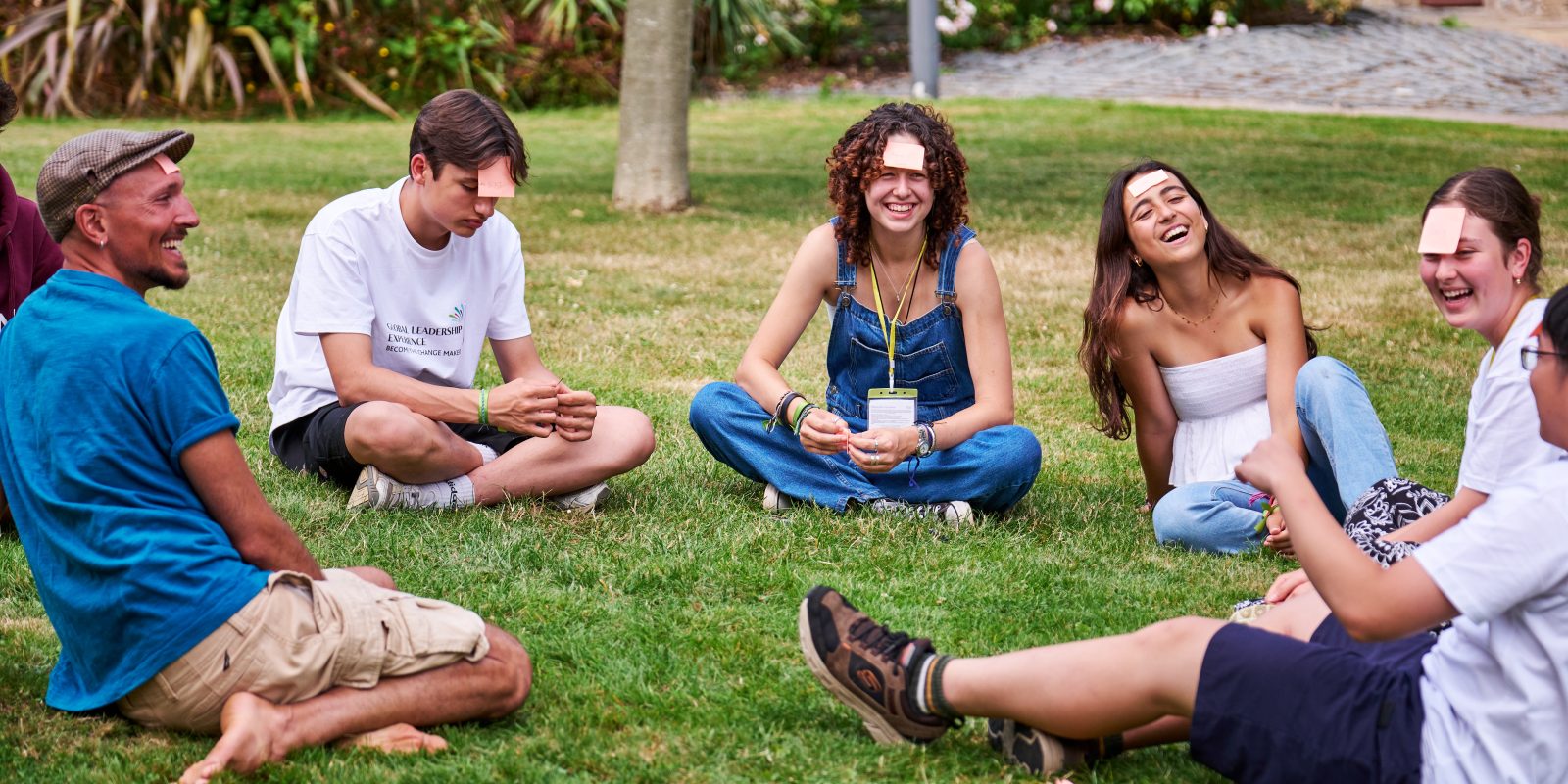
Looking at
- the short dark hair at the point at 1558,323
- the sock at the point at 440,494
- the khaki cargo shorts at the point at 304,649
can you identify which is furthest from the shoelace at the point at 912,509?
the short dark hair at the point at 1558,323

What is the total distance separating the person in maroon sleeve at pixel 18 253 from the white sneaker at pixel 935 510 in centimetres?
247

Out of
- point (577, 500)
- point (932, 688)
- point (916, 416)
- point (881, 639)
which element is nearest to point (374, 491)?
point (577, 500)

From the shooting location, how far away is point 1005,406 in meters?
4.61

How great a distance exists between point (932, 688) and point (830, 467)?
1780 mm

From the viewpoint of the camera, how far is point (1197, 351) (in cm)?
450

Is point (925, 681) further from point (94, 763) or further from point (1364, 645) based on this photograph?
point (94, 763)

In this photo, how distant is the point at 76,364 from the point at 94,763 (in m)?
0.79

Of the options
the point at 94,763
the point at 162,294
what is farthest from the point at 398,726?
the point at 162,294

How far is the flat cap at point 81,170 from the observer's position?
2.74 meters

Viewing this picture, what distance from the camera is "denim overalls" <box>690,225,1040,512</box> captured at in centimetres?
458

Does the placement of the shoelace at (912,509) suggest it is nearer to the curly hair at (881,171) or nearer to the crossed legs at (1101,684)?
the curly hair at (881,171)

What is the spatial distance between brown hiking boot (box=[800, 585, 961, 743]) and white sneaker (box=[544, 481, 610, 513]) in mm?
1695

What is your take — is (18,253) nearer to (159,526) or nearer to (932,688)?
(159,526)

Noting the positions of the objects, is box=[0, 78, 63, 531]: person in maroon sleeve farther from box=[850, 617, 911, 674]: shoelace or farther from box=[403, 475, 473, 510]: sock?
box=[850, 617, 911, 674]: shoelace
